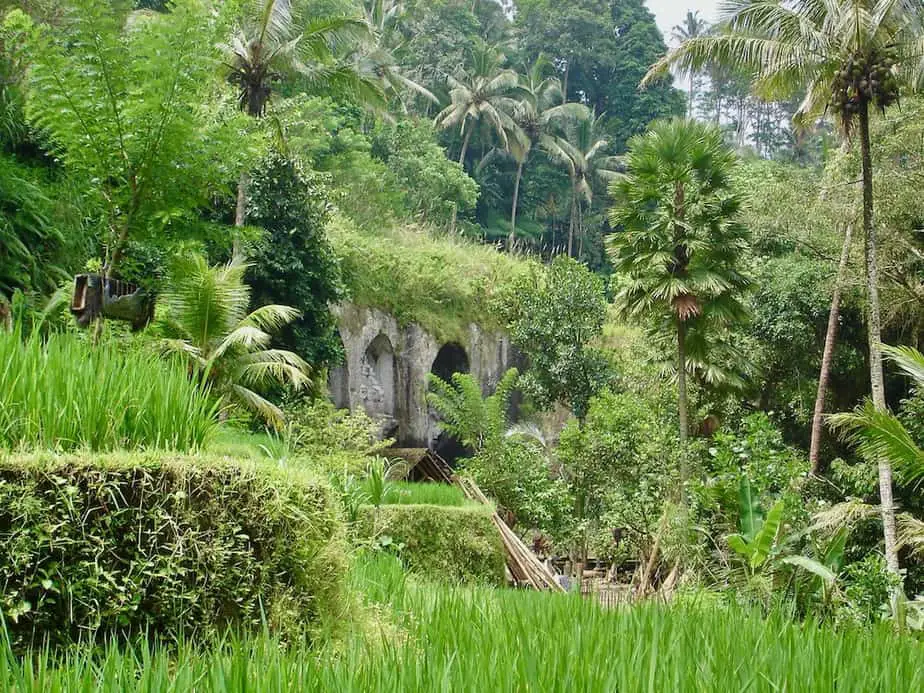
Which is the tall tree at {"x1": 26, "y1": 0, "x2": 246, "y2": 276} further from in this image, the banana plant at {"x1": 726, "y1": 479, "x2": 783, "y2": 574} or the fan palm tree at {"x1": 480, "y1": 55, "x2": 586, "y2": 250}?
the fan palm tree at {"x1": 480, "y1": 55, "x2": 586, "y2": 250}

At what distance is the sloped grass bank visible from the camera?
2.40 meters

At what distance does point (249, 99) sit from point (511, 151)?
23508 mm

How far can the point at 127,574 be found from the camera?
3922 mm

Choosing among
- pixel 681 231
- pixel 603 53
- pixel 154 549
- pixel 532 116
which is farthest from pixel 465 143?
pixel 154 549

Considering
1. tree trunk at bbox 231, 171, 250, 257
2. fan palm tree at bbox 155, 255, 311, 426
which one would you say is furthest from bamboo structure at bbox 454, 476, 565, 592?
tree trunk at bbox 231, 171, 250, 257

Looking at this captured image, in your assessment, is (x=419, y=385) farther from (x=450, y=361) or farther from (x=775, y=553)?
(x=775, y=553)

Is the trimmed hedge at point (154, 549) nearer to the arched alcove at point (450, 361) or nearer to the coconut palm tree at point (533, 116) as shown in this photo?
the arched alcove at point (450, 361)

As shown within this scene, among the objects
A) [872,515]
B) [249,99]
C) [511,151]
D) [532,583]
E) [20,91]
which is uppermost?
[511,151]

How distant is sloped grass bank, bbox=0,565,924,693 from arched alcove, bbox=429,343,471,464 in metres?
19.6

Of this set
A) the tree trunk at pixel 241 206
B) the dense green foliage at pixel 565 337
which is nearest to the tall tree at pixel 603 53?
the dense green foliage at pixel 565 337

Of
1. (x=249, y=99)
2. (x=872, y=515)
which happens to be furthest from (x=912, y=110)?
(x=249, y=99)

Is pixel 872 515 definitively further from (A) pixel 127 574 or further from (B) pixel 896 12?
(A) pixel 127 574

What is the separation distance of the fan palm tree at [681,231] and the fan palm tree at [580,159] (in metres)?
23.9

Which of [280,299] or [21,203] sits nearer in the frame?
[21,203]
